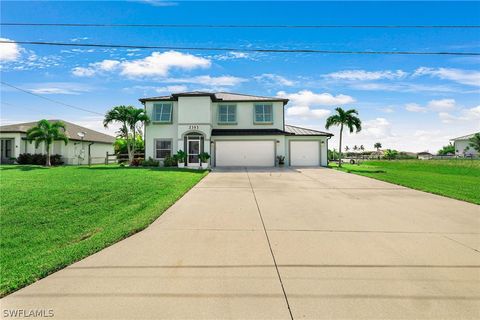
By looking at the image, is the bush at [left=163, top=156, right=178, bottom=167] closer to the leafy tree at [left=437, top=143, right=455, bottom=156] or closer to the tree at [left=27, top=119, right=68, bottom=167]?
the tree at [left=27, top=119, right=68, bottom=167]

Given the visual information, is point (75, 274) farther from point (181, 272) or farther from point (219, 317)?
point (219, 317)

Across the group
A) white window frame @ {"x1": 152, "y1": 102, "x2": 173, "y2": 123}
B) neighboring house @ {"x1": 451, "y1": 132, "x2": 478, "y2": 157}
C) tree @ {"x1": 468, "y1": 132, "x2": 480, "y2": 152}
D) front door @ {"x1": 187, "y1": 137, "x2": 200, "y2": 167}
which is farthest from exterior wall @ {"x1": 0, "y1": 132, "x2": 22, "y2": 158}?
neighboring house @ {"x1": 451, "y1": 132, "x2": 478, "y2": 157}

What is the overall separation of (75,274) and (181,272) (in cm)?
149

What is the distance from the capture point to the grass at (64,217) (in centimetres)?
423

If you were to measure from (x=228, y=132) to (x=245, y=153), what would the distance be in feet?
7.93

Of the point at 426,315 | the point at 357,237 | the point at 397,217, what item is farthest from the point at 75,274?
the point at 397,217

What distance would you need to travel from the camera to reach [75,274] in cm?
359

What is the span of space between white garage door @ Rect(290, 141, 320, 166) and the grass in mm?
14669

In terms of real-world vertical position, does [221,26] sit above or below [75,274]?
above

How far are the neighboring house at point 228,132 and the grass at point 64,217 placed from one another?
964 centimetres

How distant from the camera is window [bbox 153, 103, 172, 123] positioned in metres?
22.4

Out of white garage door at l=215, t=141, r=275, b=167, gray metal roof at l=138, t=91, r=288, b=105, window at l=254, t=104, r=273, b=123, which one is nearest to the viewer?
gray metal roof at l=138, t=91, r=288, b=105

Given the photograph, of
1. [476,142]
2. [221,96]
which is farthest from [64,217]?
[476,142]

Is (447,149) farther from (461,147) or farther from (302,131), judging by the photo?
(302,131)
